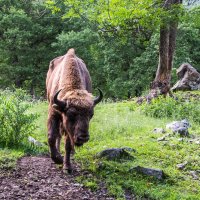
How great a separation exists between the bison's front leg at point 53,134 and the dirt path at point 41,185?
6.7 inches

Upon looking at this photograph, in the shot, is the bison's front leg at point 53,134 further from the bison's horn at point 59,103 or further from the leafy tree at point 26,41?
the leafy tree at point 26,41

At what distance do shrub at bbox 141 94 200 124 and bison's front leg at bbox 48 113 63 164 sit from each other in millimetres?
6915

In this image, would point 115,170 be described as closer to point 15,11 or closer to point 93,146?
point 93,146

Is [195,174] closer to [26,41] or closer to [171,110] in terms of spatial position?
[171,110]

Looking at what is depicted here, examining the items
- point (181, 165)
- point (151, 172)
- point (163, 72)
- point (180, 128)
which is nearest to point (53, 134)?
point (151, 172)

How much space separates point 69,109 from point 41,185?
4.07 ft

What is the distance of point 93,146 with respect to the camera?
837cm

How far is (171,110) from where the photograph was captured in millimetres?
12945

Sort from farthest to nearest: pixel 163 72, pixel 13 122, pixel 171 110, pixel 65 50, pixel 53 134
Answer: pixel 65 50 → pixel 163 72 → pixel 171 110 → pixel 13 122 → pixel 53 134

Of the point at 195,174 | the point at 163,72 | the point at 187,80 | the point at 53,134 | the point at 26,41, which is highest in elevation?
the point at 26,41

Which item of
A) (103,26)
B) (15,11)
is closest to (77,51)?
(15,11)

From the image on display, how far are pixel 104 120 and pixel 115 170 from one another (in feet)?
17.5

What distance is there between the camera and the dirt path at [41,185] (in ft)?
16.8

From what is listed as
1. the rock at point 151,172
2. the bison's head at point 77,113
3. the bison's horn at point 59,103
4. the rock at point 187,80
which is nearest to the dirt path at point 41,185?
the bison's head at point 77,113
